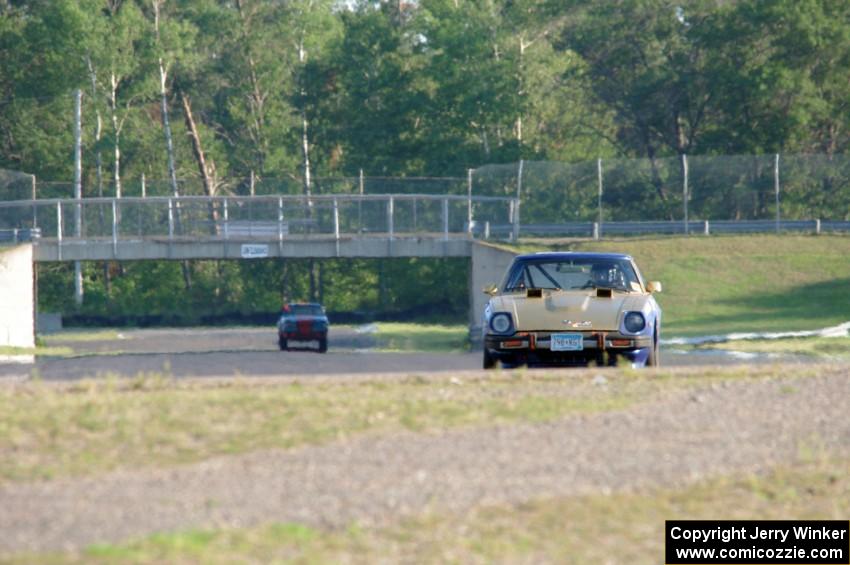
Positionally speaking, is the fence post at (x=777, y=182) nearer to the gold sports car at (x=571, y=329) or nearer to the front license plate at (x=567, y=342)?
the gold sports car at (x=571, y=329)

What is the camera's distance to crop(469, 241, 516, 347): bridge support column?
3971cm

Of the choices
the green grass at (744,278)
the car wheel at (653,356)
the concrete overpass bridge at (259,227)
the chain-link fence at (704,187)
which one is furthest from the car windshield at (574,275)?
the chain-link fence at (704,187)

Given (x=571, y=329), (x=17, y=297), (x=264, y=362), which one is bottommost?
(x=264, y=362)

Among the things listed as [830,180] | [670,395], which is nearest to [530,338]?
[670,395]

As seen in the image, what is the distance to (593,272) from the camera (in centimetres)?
1722

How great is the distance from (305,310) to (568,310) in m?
22.5

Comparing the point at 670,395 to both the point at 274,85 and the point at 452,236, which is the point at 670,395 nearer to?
the point at 452,236

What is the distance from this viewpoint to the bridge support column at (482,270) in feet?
130

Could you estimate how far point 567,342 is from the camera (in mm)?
15812

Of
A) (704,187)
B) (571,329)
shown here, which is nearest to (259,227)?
(704,187)

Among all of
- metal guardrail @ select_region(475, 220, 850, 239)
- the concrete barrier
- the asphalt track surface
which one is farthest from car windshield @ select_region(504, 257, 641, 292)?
metal guardrail @ select_region(475, 220, 850, 239)

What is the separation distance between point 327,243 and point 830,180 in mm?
16431

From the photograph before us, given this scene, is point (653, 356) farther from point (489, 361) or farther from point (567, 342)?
point (489, 361)

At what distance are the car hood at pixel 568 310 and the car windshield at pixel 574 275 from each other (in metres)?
0.72
